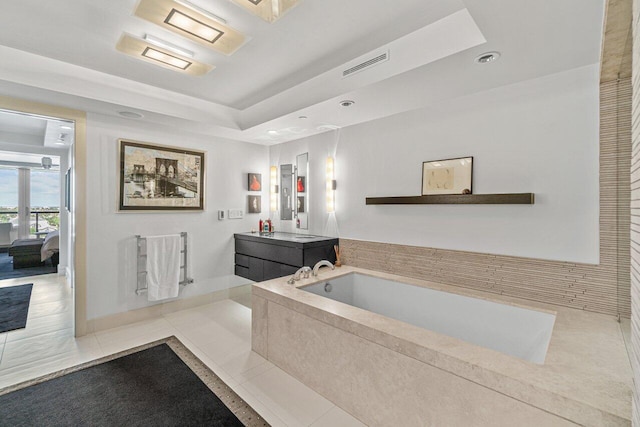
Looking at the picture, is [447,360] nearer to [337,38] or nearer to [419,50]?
[419,50]

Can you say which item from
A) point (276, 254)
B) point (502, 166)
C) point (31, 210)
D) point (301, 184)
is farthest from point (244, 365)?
point (31, 210)

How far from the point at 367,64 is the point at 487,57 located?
2.55 ft

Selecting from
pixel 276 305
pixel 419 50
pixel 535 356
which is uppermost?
pixel 419 50

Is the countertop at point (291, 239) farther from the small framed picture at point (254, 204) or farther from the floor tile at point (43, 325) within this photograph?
the floor tile at point (43, 325)

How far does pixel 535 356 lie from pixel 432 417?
2.90ft

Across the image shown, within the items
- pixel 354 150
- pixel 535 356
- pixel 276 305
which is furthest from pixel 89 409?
pixel 354 150

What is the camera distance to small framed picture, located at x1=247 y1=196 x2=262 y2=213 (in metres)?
4.19

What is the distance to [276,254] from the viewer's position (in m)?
3.34

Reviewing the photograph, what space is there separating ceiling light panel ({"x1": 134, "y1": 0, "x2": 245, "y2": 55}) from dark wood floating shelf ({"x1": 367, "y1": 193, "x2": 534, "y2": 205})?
187 centimetres

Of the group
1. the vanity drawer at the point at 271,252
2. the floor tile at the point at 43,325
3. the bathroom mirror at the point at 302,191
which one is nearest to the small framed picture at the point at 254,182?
the bathroom mirror at the point at 302,191

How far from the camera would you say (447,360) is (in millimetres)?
1355

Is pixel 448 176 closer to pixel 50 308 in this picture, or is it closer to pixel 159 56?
pixel 159 56

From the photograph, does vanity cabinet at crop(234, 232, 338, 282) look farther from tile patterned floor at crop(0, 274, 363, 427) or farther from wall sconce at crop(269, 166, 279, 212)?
wall sconce at crop(269, 166, 279, 212)

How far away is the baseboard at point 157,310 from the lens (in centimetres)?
297
